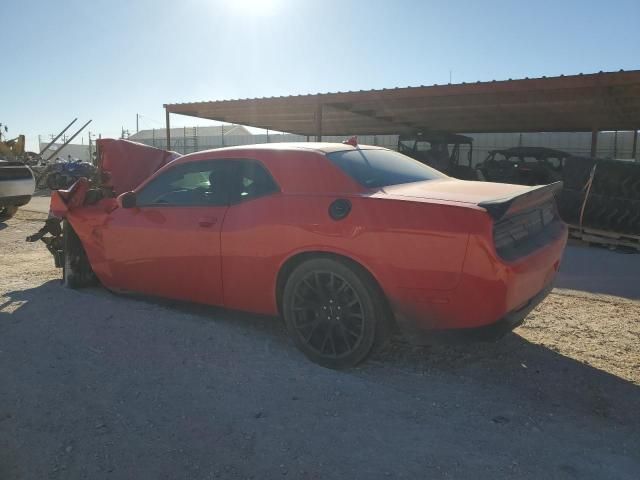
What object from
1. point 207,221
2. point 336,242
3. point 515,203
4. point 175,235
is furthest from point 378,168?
point 175,235

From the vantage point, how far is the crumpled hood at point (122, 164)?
5660 millimetres

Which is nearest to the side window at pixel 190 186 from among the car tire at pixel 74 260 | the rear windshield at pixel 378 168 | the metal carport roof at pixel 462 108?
the rear windshield at pixel 378 168

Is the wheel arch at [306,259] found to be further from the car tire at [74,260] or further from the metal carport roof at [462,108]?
the metal carport roof at [462,108]

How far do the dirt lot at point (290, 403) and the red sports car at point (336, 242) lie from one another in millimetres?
336

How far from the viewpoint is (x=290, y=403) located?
305 centimetres

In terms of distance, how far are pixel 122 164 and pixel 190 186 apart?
1.76 metres

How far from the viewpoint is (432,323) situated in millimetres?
3148

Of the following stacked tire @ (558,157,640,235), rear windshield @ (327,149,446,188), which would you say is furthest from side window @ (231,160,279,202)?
stacked tire @ (558,157,640,235)

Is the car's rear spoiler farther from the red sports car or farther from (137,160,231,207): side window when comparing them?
(137,160,231,207): side window

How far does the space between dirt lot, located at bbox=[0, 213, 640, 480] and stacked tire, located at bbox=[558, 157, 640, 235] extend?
4331 millimetres

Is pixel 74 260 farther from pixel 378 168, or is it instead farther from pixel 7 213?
pixel 7 213

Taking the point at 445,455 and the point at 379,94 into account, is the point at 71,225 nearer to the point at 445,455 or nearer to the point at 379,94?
the point at 445,455

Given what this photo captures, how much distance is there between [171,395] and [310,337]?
960 millimetres

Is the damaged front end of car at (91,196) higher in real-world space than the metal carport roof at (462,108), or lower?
lower
